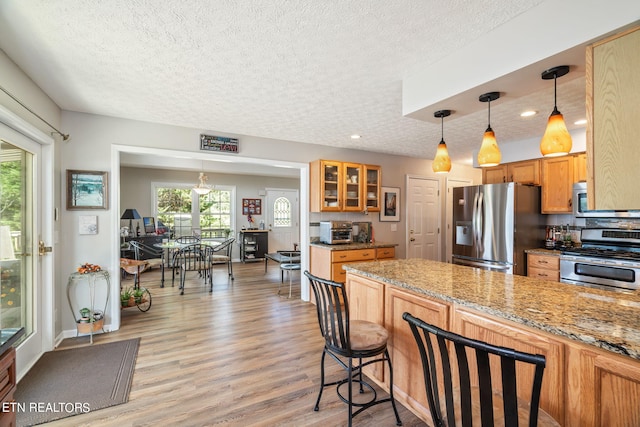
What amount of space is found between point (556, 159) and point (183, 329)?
510 centimetres

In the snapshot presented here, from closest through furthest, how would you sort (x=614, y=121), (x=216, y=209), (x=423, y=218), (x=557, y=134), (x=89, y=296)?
(x=614, y=121) < (x=557, y=134) < (x=89, y=296) < (x=423, y=218) < (x=216, y=209)

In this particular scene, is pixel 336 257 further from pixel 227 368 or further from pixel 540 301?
pixel 540 301

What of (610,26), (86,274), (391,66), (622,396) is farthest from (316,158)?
(622,396)

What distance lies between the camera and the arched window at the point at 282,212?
8.59 m

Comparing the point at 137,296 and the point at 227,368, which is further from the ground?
the point at 137,296

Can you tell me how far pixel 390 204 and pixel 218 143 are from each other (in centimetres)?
309

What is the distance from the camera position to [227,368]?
8.46 feet

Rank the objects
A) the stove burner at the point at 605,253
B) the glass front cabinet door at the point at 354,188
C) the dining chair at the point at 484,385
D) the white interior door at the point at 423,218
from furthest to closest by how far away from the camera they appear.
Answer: the white interior door at the point at 423,218
the glass front cabinet door at the point at 354,188
the stove burner at the point at 605,253
the dining chair at the point at 484,385

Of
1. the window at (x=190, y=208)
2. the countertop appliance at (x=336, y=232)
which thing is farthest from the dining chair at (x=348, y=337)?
the window at (x=190, y=208)

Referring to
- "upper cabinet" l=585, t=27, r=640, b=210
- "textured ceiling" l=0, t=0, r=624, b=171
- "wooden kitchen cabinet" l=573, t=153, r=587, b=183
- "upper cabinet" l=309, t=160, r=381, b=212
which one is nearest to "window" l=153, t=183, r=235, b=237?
"upper cabinet" l=309, t=160, r=381, b=212

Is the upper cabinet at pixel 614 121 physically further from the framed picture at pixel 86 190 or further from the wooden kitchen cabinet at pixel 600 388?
the framed picture at pixel 86 190

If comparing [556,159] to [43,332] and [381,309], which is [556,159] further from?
[43,332]

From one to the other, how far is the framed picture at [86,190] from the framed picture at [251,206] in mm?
4928

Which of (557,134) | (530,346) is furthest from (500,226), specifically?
(530,346)
